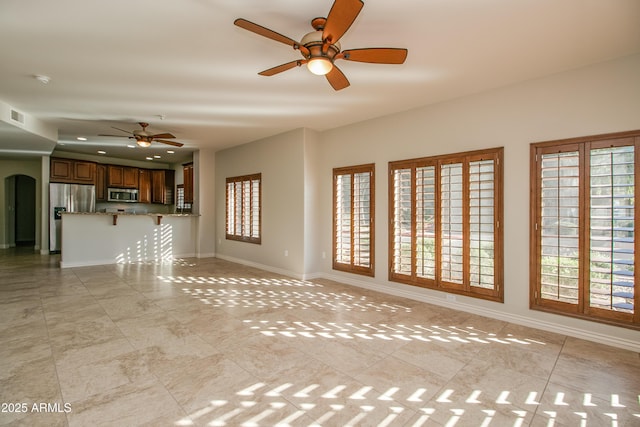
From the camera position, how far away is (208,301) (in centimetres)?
433

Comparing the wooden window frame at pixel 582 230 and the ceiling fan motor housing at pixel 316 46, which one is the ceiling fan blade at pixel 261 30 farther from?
the wooden window frame at pixel 582 230

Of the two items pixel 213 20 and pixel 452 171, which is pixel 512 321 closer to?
pixel 452 171

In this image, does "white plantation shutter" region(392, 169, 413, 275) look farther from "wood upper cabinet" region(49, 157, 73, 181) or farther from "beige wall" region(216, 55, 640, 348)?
"wood upper cabinet" region(49, 157, 73, 181)

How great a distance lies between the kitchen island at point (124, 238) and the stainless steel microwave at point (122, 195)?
2477 mm

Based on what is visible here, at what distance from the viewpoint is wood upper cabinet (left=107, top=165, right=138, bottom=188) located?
9.21 metres

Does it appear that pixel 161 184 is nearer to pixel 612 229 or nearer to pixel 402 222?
pixel 402 222

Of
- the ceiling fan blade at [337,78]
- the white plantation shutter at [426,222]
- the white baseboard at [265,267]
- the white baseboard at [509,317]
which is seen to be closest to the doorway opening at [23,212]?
the white baseboard at [265,267]

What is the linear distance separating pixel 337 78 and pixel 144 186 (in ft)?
29.4

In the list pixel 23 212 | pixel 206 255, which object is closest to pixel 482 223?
pixel 206 255

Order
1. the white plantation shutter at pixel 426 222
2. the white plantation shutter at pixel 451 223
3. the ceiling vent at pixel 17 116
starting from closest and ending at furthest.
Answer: the white plantation shutter at pixel 451 223, the white plantation shutter at pixel 426 222, the ceiling vent at pixel 17 116

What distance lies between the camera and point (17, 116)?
4859mm

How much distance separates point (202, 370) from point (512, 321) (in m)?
3.28

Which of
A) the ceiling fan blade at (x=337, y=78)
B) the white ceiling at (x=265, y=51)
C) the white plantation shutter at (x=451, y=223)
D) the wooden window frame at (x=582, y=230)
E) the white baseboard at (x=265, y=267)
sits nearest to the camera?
the white ceiling at (x=265, y=51)

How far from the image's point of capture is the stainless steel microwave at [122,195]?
9.23 meters
